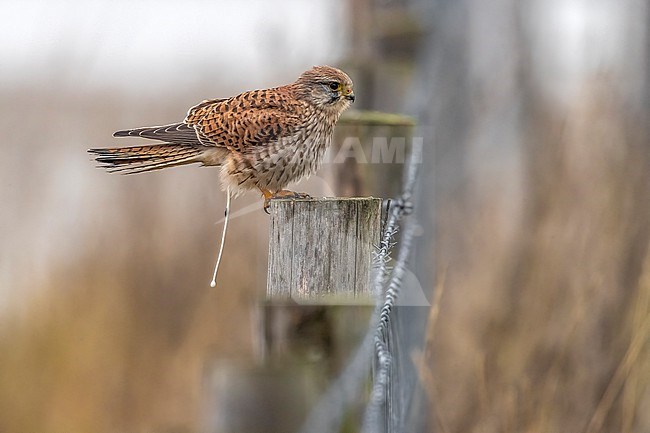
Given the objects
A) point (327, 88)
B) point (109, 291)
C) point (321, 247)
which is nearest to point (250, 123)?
point (327, 88)

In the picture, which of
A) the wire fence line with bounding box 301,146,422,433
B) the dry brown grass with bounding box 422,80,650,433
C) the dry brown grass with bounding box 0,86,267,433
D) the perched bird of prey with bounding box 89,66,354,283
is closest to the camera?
the wire fence line with bounding box 301,146,422,433

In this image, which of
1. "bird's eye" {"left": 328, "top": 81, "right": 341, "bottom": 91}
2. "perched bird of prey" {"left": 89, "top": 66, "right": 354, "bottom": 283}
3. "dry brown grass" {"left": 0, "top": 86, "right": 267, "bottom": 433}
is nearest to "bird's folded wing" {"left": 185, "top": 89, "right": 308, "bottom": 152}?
"perched bird of prey" {"left": 89, "top": 66, "right": 354, "bottom": 283}

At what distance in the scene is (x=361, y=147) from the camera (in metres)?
2.45

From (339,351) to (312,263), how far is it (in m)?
0.26

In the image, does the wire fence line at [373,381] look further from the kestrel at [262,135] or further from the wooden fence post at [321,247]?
the kestrel at [262,135]

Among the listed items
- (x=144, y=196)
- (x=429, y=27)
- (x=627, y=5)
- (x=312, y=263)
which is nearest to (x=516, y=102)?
(x=627, y=5)

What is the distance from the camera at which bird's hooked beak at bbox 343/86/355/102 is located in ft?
8.39

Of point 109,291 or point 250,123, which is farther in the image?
point 109,291

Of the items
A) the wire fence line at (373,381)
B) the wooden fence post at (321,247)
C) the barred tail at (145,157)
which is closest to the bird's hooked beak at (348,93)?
the barred tail at (145,157)

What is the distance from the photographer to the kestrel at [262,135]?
2.68 meters

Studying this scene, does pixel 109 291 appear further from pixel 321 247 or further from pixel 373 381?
pixel 373 381

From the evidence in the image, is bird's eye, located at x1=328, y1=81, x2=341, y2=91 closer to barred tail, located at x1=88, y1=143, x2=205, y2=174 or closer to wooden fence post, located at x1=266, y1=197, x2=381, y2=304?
barred tail, located at x1=88, y1=143, x2=205, y2=174

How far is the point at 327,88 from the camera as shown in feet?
8.72

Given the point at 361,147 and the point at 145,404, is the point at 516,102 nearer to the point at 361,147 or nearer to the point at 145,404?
the point at 361,147
